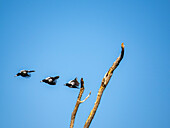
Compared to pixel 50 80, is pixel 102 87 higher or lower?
lower

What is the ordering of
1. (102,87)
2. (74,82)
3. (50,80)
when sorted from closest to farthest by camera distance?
(102,87) → (74,82) → (50,80)

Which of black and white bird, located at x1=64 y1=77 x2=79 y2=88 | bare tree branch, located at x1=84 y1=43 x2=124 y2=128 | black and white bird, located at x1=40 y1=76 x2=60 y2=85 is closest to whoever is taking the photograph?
bare tree branch, located at x1=84 y1=43 x2=124 y2=128

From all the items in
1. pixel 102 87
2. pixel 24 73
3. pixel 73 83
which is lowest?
pixel 102 87

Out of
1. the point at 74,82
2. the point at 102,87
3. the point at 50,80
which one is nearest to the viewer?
the point at 102,87

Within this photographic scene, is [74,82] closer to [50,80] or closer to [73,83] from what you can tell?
[73,83]

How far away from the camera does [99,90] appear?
11.6 feet

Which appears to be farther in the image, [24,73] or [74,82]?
[24,73]

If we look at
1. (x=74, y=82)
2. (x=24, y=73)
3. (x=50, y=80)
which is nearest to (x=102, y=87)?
(x=74, y=82)

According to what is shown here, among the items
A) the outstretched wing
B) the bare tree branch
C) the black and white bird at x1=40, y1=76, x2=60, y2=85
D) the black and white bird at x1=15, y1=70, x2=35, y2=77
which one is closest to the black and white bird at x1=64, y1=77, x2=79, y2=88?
the outstretched wing

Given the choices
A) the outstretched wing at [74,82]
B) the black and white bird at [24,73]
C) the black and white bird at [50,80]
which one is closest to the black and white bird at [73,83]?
the outstretched wing at [74,82]

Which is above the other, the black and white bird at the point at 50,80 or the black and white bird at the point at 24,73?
the black and white bird at the point at 24,73

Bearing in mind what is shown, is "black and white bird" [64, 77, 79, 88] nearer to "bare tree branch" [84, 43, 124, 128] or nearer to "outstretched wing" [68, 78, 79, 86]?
"outstretched wing" [68, 78, 79, 86]

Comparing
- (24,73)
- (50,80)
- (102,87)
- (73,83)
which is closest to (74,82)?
(73,83)

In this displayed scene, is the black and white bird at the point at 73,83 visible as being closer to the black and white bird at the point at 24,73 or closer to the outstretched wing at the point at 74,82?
the outstretched wing at the point at 74,82
